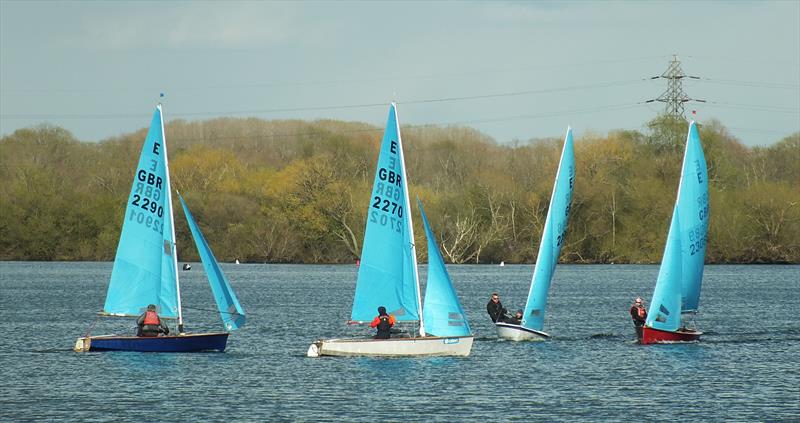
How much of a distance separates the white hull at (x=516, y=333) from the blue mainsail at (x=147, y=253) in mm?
11774

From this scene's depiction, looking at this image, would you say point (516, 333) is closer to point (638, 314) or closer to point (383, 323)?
point (638, 314)

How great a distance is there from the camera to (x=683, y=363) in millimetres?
43438

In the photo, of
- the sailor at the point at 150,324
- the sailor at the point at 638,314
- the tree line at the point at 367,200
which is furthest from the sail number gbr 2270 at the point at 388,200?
the tree line at the point at 367,200

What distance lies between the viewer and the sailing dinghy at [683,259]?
45812mm

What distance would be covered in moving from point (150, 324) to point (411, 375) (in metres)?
8.42

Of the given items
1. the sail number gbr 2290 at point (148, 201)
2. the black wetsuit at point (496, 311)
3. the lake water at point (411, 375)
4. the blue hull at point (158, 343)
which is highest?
the sail number gbr 2290 at point (148, 201)

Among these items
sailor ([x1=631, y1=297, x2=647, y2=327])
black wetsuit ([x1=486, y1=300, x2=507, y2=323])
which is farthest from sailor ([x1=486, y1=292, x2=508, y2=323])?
sailor ([x1=631, y1=297, x2=647, y2=327])

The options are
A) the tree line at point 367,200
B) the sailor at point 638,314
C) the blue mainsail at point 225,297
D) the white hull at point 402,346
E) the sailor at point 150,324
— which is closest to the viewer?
the white hull at point 402,346

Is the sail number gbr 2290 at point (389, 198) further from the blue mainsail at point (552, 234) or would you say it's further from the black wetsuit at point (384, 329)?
the blue mainsail at point (552, 234)

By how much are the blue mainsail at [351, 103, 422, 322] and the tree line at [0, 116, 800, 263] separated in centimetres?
7844

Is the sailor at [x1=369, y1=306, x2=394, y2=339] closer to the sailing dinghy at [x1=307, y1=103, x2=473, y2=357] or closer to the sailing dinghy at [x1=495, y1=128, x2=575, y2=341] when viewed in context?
the sailing dinghy at [x1=307, y1=103, x2=473, y2=357]

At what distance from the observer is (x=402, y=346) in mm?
39375

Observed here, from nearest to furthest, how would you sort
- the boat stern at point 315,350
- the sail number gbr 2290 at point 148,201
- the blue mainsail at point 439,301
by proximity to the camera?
the blue mainsail at point 439,301 < the sail number gbr 2290 at point 148,201 < the boat stern at point 315,350

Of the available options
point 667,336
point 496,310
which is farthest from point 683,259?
point 496,310
